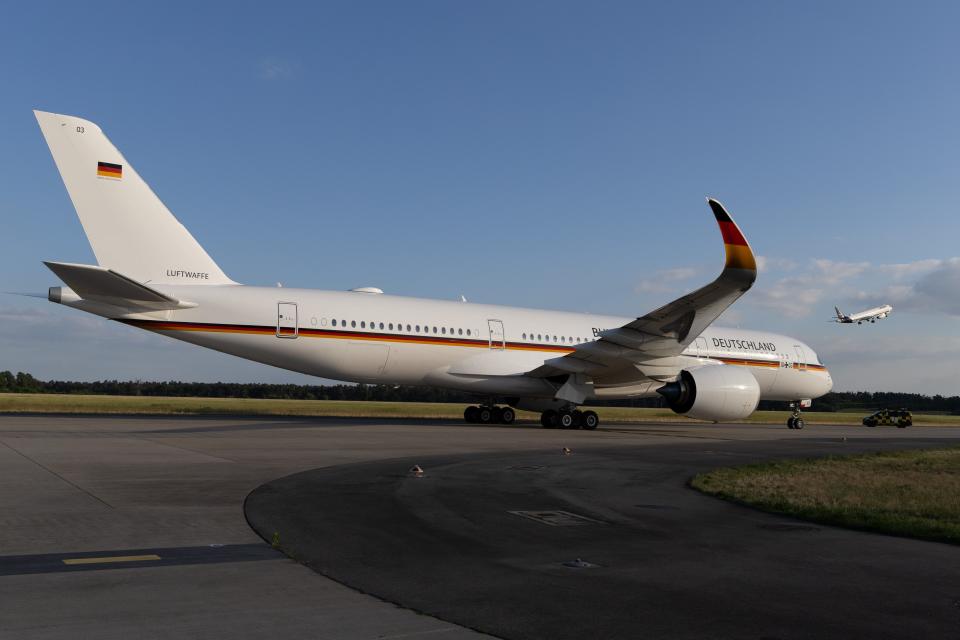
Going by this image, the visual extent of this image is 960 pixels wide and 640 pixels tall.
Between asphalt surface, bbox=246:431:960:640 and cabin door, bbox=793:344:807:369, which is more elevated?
cabin door, bbox=793:344:807:369

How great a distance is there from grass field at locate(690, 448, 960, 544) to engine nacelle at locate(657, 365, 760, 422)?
746cm

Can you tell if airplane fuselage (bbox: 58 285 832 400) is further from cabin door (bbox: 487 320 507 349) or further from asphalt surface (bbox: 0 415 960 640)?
asphalt surface (bbox: 0 415 960 640)

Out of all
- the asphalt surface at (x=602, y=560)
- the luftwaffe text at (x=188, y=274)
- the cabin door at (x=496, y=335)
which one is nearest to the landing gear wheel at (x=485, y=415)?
the cabin door at (x=496, y=335)

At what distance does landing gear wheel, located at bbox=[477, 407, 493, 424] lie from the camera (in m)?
26.7

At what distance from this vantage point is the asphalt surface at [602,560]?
14.1ft

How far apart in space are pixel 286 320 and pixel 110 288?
4.56 m

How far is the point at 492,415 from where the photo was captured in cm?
2664

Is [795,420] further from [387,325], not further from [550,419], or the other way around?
[387,325]

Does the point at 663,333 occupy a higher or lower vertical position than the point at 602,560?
higher

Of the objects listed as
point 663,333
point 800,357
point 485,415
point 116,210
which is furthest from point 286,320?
point 800,357

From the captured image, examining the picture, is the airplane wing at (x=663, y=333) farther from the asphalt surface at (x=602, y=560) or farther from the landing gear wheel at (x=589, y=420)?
the asphalt surface at (x=602, y=560)

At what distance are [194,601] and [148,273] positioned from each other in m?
16.8

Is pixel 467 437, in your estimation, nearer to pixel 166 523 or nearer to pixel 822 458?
pixel 822 458

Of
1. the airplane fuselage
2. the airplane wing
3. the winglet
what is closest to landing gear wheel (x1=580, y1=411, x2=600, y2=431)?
the airplane fuselage
